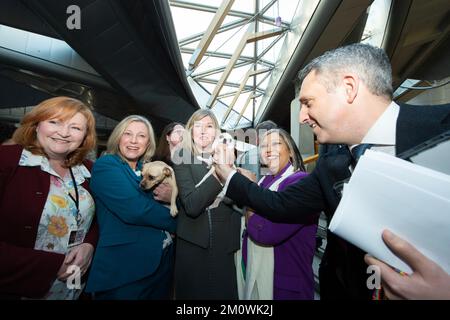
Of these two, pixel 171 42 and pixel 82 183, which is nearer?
pixel 82 183

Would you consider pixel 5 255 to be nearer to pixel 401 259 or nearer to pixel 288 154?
pixel 401 259

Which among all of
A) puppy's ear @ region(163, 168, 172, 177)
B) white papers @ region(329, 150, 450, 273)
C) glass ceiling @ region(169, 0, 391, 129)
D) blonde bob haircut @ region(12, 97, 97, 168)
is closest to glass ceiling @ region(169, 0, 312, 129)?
glass ceiling @ region(169, 0, 391, 129)

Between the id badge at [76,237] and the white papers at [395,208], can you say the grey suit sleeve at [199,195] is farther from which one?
the white papers at [395,208]

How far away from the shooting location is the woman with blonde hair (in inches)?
49.3

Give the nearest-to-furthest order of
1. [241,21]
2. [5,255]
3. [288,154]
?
[5,255] < [288,154] < [241,21]

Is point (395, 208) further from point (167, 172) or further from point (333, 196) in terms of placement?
point (167, 172)

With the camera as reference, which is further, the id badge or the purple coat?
the purple coat

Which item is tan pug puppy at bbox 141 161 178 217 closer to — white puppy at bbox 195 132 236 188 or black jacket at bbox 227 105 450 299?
white puppy at bbox 195 132 236 188

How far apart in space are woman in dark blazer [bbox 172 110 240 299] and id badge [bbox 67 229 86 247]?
0.61 m

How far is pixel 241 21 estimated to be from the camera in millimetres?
12219

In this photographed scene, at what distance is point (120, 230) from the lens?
170cm

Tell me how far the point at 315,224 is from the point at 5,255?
178 cm

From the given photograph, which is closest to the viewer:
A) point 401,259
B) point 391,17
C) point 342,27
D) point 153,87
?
point 401,259

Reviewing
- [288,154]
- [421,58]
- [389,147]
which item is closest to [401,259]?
[389,147]
